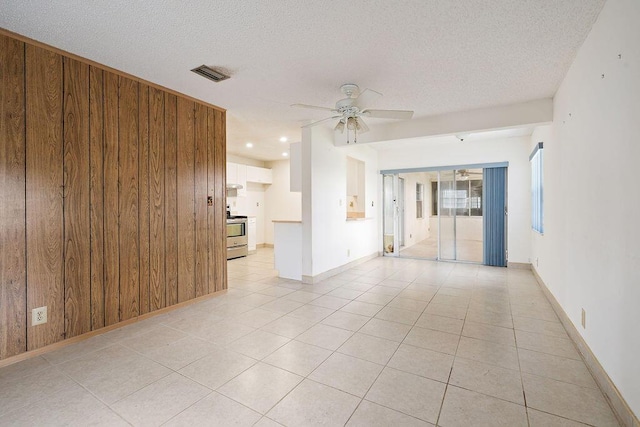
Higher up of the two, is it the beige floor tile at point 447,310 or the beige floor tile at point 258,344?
the beige floor tile at point 447,310

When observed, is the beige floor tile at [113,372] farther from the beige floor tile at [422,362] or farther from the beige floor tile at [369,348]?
the beige floor tile at [422,362]

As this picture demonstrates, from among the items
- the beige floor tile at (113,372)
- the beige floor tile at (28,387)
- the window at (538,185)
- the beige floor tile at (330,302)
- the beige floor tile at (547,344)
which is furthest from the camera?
the window at (538,185)

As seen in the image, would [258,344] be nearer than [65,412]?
No

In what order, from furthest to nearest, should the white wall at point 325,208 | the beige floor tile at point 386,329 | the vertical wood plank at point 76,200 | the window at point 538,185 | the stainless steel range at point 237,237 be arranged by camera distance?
the stainless steel range at point 237,237 < the white wall at point 325,208 < the window at point 538,185 < the beige floor tile at point 386,329 < the vertical wood plank at point 76,200

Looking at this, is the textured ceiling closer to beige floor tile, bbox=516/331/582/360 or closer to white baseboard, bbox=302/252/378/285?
beige floor tile, bbox=516/331/582/360

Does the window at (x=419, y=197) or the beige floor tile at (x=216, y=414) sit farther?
the window at (x=419, y=197)

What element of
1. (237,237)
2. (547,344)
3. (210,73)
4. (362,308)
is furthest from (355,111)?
(237,237)

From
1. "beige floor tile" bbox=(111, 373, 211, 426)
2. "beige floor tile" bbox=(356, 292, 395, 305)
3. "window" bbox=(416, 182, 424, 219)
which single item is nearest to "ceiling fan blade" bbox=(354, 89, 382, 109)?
"beige floor tile" bbox=(356, 292, 395, 305)

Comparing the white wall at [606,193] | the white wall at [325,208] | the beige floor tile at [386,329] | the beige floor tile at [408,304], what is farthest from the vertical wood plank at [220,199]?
the white wall at [606,193]

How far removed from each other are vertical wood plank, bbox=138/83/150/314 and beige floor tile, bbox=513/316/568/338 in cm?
390

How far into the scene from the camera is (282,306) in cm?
366

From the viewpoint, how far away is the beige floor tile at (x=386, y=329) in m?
2.79

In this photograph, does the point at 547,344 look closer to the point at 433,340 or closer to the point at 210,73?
the point at 433,340

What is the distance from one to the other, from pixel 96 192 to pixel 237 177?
4582mm
